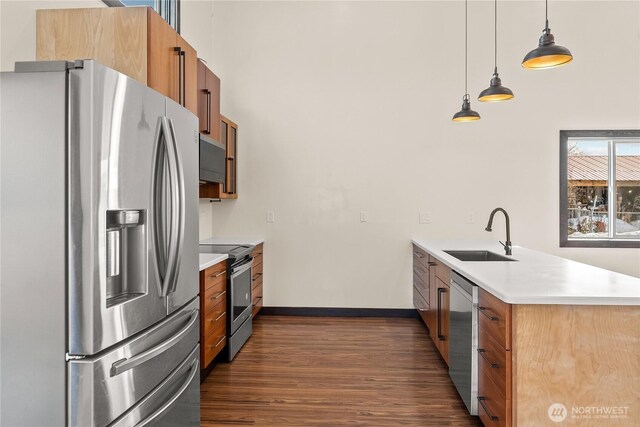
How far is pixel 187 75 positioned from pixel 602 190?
450 cm

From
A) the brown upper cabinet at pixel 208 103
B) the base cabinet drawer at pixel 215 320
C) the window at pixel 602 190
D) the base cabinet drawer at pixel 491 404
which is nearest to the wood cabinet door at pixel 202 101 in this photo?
the brown upper cabinet at pixel 208 103

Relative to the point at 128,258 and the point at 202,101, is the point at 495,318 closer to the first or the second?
the point at 128,258

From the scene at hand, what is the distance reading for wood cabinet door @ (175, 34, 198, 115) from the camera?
2.38 meters

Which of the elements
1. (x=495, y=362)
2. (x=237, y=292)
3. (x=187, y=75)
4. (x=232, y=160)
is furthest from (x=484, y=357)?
(x=232, y=160)

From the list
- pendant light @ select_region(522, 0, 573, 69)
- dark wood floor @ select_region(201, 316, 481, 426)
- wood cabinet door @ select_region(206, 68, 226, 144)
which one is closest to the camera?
pendant light @ select_region(522, 0, 573, 69)

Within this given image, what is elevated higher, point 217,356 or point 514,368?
point 514,368

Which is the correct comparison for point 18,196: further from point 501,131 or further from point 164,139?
point 501,131

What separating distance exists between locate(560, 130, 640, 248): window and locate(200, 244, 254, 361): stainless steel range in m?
3.54

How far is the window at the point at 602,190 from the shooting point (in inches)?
171

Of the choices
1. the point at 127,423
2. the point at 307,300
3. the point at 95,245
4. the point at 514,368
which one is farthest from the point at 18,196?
the point at 307,300

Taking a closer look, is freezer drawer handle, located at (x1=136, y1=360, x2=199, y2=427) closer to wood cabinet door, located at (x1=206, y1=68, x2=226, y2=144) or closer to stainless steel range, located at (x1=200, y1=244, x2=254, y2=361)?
stainless steel range, located at (x1=200, y1=244, x2=254, y2=361)

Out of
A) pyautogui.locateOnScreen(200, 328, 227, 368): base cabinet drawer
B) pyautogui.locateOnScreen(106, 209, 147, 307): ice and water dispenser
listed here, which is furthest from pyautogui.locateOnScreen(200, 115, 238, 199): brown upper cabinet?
pyautogui.locateOnScreen(106, 209, 147, 307): ice and water dispenser

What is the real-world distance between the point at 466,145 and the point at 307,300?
252 centimetres

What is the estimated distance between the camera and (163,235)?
160 centimetres
